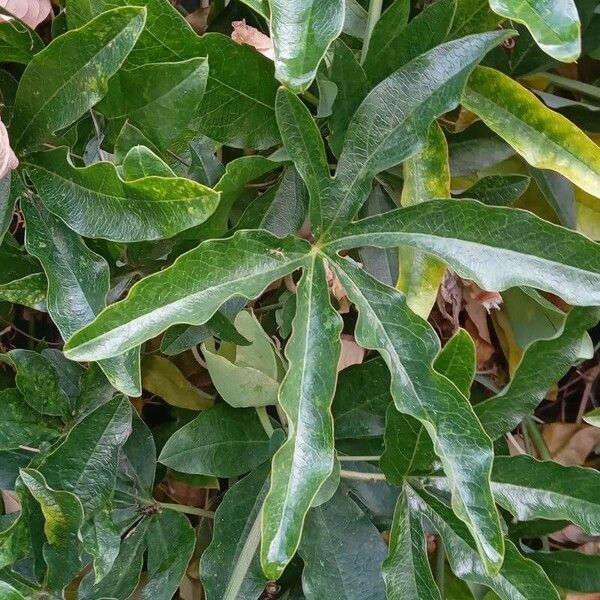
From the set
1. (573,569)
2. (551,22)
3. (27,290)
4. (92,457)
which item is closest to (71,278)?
(27,290)

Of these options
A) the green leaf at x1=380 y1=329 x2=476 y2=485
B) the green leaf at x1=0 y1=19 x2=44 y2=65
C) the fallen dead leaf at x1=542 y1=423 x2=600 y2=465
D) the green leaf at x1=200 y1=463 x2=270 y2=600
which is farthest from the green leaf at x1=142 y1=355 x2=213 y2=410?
the fallen dead leaf at x1=542 y1=423 x2=600 y2=465

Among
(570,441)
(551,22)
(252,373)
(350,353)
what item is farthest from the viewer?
(570,441)

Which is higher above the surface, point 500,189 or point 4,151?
point 4,151

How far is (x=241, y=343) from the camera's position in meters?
0.60

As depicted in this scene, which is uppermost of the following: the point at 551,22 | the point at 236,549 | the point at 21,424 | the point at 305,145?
the point at 551,22

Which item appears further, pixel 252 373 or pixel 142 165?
pixel 252 373

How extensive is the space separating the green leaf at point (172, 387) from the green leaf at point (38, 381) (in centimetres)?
13

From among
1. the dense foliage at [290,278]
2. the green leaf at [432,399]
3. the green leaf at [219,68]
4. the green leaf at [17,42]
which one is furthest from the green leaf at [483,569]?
the green leaf at [17,42]

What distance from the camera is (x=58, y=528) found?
54 cm

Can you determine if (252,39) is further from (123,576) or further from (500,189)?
(123,576)

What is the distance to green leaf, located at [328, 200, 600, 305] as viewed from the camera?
1.55ft

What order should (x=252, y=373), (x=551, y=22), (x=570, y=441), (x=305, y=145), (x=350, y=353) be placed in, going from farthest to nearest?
1. (x=570, y=441)
2. (x=350, y=353)
3. (x=252, y=373)
4. (x=305, y=145)
5. (x=551, y=22)

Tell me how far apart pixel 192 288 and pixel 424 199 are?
0.70 feet

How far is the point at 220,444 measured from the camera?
65 centimetres
